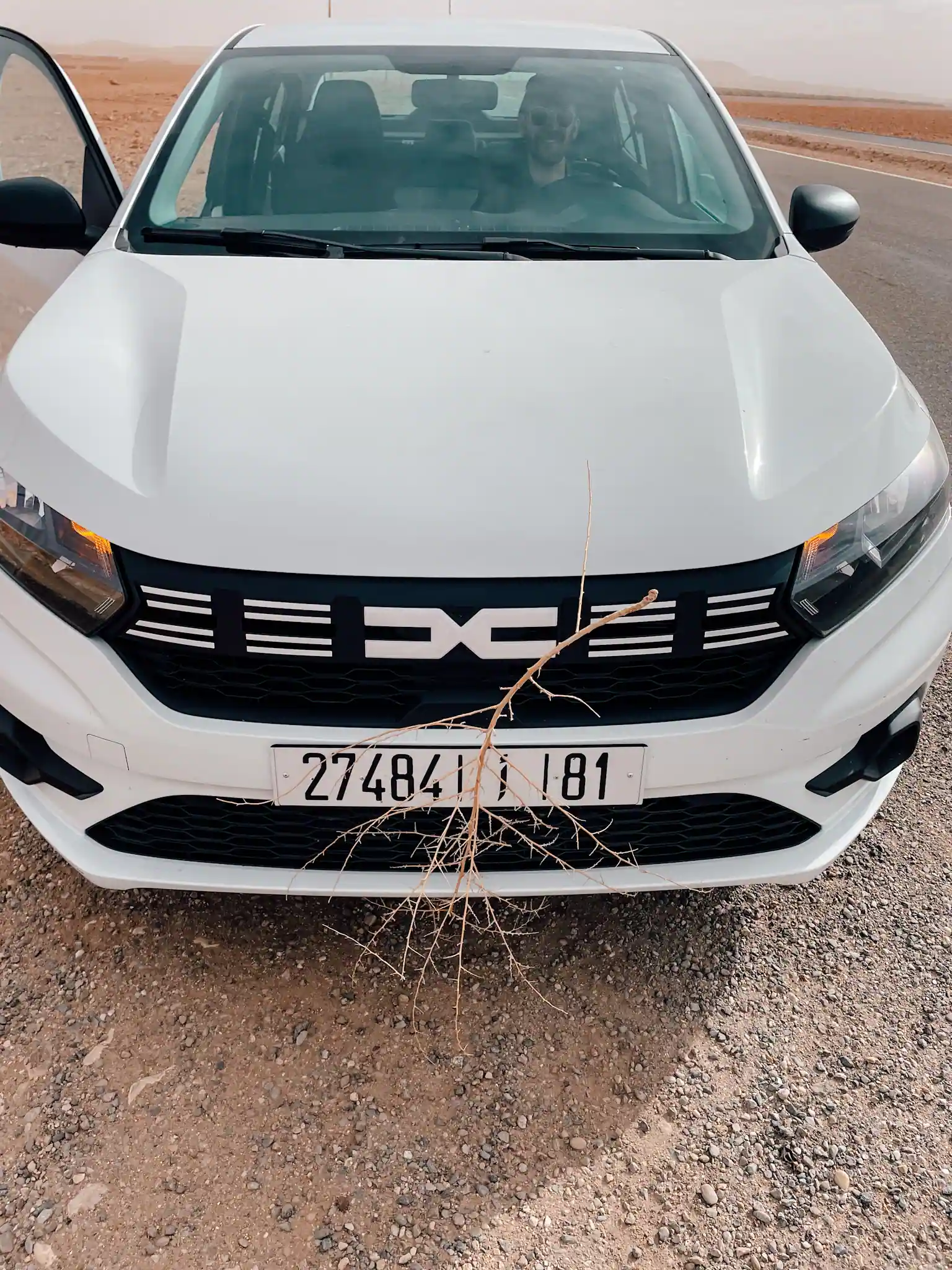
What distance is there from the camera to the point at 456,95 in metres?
2.93

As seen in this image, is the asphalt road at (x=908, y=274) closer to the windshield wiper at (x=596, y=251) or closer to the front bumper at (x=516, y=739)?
the windshield wiper at (x=596, y=251)

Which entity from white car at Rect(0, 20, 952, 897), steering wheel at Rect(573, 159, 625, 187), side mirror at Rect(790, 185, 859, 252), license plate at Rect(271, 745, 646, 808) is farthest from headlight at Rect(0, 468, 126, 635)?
side mirror at Rect(790, 185, 859, 252)

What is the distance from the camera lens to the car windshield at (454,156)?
8.48ft

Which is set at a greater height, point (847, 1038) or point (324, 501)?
point (324, 501)

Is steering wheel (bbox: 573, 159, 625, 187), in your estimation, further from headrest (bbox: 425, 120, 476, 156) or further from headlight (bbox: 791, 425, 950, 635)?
headlight (bbox: 791, 425, 950, 635)

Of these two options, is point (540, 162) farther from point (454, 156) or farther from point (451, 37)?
point (451, 37)

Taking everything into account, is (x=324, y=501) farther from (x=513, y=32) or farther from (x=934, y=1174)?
(x=513, y=32)

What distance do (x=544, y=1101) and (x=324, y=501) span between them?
1.07 metres

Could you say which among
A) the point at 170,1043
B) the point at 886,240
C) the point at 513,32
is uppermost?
the point at 513,32

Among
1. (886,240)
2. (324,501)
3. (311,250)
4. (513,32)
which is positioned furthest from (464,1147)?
(886,240)

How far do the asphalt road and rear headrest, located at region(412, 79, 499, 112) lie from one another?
2.67 metres

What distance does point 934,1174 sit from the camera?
1703 mm

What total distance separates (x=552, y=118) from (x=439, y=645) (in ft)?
6.08

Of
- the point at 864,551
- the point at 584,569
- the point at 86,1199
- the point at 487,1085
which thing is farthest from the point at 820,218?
the point at 86,1199
